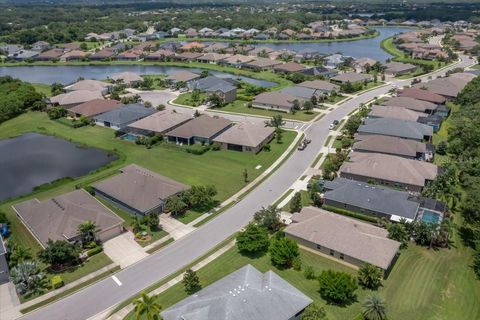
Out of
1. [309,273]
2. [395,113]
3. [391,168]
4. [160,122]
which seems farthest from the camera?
[395,113]

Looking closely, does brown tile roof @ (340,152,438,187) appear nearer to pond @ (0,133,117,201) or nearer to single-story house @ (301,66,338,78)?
pond @ (0,133,117,201)

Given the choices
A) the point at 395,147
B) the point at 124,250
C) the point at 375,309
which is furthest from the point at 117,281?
the point at 395,147

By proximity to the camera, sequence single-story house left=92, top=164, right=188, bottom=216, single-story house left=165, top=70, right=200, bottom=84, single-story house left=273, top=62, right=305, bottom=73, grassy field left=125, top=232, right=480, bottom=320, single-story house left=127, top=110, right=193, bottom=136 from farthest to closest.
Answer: single-story house left=273, top=62, right=305, bottom=73 < single-story house left=165, top=70, right=200, bottom=84 < single-story house left=127, top=110, right=193, bottom=136 < single-story house left=92, top=164, right=188, bottom=216 < grassy field left=125, top=232, right=480, bottom=320

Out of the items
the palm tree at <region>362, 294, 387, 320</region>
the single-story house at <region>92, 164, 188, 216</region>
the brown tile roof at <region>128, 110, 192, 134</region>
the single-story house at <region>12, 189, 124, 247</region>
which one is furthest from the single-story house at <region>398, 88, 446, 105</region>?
the single-story house at <region>12, 189, 124, 247</region>

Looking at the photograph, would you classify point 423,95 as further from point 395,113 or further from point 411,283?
point 411,283

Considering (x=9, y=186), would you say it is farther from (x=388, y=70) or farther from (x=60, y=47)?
(x=60, y=47)

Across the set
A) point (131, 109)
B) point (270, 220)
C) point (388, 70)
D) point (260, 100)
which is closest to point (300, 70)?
point (388, 70)
